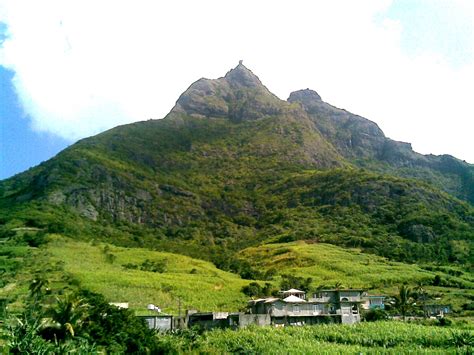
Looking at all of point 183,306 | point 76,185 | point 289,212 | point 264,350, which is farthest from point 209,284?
point 289,212

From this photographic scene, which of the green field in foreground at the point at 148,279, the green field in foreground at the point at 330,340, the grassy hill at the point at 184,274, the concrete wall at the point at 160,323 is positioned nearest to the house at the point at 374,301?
the grassy hill at the point at 184,274

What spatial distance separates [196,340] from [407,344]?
23.6 metres

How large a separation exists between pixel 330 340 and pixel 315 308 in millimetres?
16268

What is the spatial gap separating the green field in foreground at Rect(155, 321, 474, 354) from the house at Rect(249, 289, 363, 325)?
8.63 meters

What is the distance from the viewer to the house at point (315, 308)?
74.9 metres

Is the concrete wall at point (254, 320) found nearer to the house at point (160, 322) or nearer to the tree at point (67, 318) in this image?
the house at point (160, 322)

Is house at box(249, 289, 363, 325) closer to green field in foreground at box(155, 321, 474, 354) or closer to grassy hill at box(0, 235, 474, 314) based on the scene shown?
green field in foreground at box(155, 321, 474, 354)

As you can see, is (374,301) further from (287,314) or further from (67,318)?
(67,318)

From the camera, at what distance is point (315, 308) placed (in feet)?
254

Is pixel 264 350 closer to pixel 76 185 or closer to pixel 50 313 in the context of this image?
pixel 50 313

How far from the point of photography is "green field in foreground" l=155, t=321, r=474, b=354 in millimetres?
51500

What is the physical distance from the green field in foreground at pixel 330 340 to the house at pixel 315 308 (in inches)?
340

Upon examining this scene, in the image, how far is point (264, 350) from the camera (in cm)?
5341

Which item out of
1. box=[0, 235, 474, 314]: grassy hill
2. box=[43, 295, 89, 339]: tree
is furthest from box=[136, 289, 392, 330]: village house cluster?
box=[43, 295, 89, 339]: tree
